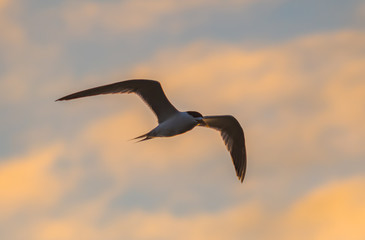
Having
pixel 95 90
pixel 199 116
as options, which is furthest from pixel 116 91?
pixel 199 116

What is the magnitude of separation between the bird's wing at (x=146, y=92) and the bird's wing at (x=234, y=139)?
7.37 ft

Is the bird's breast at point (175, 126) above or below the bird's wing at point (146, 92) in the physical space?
below

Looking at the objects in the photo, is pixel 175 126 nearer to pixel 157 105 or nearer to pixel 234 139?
pixel 157 105

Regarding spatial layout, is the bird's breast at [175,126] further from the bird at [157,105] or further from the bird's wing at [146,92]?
the bird's wing at [146,92]

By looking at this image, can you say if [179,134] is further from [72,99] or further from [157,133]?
[72,99]

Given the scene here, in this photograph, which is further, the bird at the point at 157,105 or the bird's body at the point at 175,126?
the bird's body at the point at 175,126

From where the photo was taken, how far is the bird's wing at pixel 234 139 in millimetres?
16938

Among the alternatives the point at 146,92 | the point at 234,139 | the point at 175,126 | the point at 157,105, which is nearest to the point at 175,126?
the point at 175,126

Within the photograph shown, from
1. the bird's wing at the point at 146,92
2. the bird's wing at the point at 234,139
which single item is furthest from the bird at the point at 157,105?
the bird's wing at the point at 234,139

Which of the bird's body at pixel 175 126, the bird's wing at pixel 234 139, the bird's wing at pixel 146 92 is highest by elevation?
the bird's wing at pixel 146 92

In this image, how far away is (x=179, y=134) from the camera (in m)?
14.6

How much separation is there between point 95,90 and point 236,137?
563cm

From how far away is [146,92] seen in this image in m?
14.5

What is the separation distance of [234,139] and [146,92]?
3.98 meters
